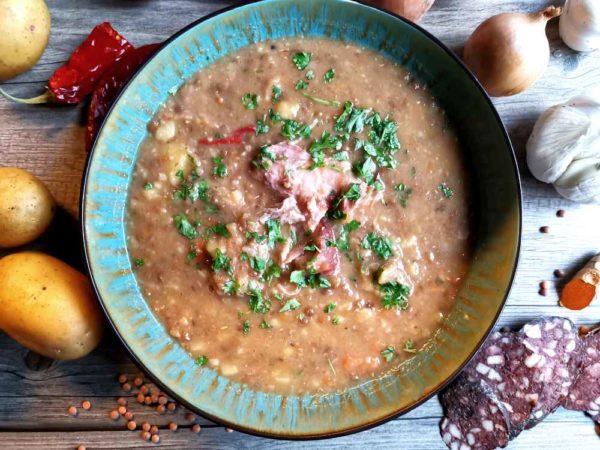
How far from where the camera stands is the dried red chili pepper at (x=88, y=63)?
2.96 meters

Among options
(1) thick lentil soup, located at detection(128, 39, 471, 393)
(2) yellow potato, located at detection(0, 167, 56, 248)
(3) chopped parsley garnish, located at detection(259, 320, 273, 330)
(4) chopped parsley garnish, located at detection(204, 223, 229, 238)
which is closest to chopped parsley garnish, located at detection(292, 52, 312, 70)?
(1) thick lentil soup, located at detection(128, 39, 471, 393)

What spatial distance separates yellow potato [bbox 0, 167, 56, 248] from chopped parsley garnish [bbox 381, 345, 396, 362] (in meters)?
1.66

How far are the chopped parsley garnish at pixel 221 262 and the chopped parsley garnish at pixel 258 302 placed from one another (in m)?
0.15

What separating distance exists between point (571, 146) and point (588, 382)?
A: 1.22 metres

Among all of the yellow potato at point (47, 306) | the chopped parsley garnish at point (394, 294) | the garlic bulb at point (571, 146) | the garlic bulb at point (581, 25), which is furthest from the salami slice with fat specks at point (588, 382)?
the yellow potato at point (47, 306)

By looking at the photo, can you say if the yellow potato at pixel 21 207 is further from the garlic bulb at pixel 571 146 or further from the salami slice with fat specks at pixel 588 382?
the salami slice with fat specks at pixel 588 382

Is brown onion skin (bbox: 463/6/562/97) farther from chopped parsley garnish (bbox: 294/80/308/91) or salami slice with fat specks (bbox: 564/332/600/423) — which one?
salami slice with fat specks (bbox: 564/332/600/423)

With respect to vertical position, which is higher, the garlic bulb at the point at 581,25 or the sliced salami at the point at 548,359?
the garlic bulb at the point at 581,25

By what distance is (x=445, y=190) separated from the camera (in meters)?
2.87

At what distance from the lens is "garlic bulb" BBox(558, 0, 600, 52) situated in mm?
2943

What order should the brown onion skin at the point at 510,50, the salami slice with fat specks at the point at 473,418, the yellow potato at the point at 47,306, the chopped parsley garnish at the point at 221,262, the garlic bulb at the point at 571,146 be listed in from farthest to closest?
1. the salami slice with fat specks at the point at 473,418
2. the garlic bulb at the point at 571,146
3. the brown onion skin at the point at 510,50
4. the chopped parsley garnish at the point at 221,262
5. the yellow potato at the point at 47,306

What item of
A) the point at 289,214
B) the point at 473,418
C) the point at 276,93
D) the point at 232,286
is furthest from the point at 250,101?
the point at 473,418

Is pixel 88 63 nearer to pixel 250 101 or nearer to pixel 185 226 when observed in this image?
pixel 250 101

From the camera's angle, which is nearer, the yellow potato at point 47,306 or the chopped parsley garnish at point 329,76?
the yellow potato at point 47,306
